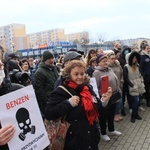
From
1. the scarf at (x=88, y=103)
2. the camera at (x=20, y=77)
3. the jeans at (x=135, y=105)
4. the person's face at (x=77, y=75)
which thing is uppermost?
the camera at (x=20, y=77)

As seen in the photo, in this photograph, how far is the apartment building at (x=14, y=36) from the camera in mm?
84856

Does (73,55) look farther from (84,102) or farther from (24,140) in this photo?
(24,140)

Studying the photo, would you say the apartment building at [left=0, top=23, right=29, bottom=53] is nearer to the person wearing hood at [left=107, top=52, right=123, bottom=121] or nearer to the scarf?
the person wearing hood at [left=107, top=52, right=123, bottom=121]

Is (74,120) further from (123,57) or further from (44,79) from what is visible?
(123,57)

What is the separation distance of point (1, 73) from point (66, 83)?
1051 mm

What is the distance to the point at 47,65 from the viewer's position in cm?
487

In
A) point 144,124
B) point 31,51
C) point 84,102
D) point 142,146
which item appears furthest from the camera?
point 31,51

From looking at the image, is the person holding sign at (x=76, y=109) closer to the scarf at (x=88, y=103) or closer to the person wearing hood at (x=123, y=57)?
the scarf at (x=88, y=103)

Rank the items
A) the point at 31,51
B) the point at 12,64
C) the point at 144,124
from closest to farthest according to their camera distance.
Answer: the point at 12,64, the point at 144,124, the point at 31,51

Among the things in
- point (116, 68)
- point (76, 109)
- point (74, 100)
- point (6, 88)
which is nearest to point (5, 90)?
point (6, 88)

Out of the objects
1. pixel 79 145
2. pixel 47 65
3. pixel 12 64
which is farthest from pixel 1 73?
pixel 47 65

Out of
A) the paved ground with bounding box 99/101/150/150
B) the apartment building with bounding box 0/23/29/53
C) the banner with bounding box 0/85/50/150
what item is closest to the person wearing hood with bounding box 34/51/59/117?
the paved ground with bounding box 99/101/150/150

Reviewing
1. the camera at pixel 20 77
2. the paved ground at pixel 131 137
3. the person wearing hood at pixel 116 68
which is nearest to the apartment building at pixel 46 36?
the person wearing hood at pixel 116 68

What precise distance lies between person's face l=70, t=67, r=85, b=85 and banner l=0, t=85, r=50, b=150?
802 millimetres
